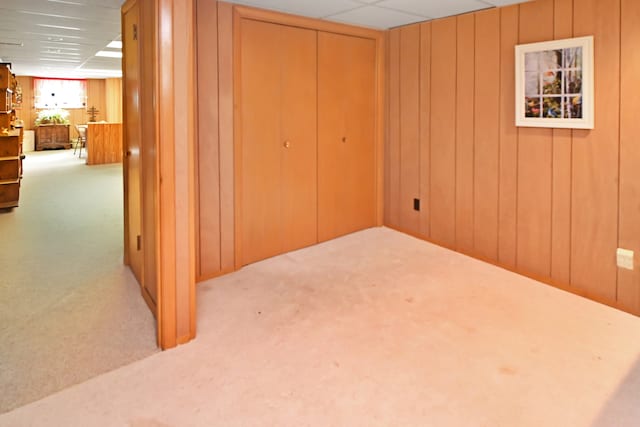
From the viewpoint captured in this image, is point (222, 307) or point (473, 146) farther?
point (473, 146)

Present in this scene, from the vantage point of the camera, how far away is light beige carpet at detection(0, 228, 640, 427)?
198cm

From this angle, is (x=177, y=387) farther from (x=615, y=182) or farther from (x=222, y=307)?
(x=615, y=182)

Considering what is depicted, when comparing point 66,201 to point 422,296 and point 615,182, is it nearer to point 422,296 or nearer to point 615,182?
point 422,296

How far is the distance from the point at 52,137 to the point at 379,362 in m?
14.1

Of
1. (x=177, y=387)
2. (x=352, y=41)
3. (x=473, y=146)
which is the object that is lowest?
(x=177, y=387)

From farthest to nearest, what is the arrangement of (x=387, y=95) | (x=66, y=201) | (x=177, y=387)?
(x=66, y=201)
(x=387, y=95)
(x=177, y=387)

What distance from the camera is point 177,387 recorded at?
2164mm

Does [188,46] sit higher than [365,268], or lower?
higher

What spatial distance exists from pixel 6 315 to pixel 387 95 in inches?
140

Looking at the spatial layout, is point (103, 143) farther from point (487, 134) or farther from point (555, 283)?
point (555, 283)

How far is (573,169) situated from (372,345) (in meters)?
1.86

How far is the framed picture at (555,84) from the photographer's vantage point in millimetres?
3057

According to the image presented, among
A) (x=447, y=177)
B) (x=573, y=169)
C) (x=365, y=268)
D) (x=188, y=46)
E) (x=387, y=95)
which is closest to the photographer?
(x=188, y=46)

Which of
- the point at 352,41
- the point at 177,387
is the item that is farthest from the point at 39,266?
the point at 352,41
